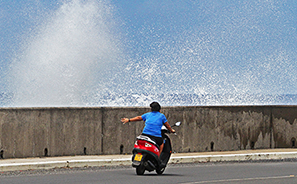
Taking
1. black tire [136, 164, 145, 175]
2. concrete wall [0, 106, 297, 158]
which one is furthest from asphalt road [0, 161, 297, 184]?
concrete wall [0, 106, 297, 158]

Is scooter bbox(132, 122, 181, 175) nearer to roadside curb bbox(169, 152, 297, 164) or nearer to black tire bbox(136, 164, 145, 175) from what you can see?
black tire bbox(136, 164, 145, 175)

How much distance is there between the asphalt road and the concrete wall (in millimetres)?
1725

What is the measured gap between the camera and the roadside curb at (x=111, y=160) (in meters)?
11.5

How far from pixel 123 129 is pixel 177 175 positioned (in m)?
3.60

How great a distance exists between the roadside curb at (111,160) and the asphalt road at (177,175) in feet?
1.03

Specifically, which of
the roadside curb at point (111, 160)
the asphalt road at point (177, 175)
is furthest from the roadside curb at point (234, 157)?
the asphalt road at point (177, 175)

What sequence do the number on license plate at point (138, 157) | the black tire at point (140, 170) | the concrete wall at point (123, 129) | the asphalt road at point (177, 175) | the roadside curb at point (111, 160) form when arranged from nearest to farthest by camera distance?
the asphalt road at point (177, 175) → the number on license plate at point (138, 157) → the black tire at point (140, 170) → the roadside curb at point (111, 160) → the concrete wall at point (123, 129)

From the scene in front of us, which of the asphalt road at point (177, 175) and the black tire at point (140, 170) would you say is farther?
the black tire at point (140, 170)

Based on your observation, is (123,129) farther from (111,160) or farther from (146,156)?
(146,156)

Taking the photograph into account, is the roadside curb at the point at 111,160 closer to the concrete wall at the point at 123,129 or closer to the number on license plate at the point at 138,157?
the concrete wall at the point at 123,129

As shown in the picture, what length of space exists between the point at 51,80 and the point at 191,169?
48940 mm

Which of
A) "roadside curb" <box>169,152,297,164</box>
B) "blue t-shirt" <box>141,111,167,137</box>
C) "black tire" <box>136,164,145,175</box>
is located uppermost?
"blue t-shirt" <box>141,111,167,137</box>

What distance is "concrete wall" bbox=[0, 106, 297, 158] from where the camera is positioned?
1286 cm

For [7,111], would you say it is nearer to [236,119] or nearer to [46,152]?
[46,152]
